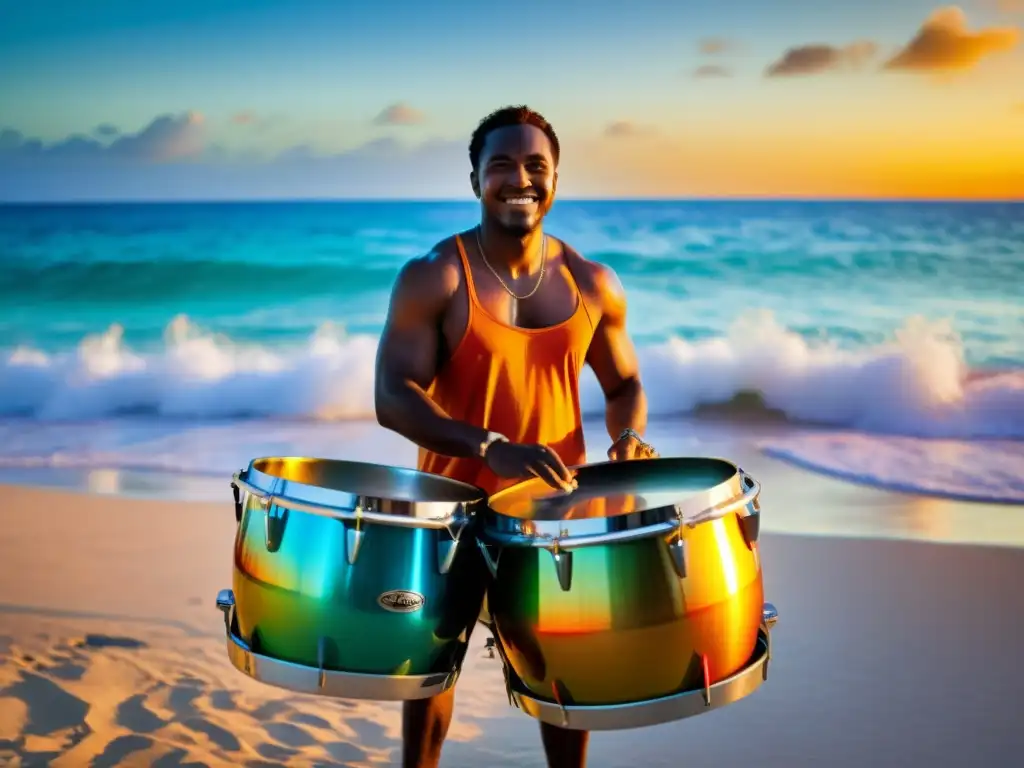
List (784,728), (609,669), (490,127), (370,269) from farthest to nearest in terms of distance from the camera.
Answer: (370,269)
(784,728)
(490,127)
(609,669)

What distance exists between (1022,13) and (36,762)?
19.6 m

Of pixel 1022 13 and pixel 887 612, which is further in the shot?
pixel 1022 13

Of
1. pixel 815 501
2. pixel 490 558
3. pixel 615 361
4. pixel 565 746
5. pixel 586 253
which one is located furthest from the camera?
pixel 586 253

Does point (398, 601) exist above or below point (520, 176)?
below

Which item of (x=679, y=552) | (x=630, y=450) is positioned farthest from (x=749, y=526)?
(x=630, y=450)

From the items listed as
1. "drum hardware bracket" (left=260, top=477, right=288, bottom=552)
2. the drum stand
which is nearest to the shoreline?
the drum stand

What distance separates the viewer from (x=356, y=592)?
7.39ft

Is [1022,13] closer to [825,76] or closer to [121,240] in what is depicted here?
[825,76]

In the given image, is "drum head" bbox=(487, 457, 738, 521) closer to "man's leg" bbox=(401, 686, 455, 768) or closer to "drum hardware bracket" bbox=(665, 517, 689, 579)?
"drum hardware bracket" bbox=(665, 517, 689, 579)

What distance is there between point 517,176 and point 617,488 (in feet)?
2.06

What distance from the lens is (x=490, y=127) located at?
271 cm

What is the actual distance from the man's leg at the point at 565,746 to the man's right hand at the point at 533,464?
0.67 metres

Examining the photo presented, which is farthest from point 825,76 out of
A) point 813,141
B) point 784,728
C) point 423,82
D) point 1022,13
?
point 784,728

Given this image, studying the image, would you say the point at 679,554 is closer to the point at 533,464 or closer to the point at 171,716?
the point at 533,464
